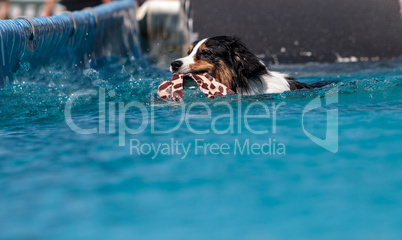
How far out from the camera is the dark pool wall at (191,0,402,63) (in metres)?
7.30

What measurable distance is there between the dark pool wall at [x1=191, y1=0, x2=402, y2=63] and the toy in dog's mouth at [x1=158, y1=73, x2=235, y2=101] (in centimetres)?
335

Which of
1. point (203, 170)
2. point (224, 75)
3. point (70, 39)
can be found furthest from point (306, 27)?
point (203, 170)

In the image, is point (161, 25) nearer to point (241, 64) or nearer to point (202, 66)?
point (241, 64)

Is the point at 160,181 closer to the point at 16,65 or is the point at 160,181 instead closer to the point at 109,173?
the point at 109,173

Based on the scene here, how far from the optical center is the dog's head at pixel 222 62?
12.8ft

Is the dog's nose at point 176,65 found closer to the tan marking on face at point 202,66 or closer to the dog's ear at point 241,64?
the tan marking on face at point 202,66

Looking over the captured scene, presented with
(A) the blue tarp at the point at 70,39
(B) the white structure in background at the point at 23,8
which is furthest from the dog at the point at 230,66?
(B) the white structure in background at the point at 23,8

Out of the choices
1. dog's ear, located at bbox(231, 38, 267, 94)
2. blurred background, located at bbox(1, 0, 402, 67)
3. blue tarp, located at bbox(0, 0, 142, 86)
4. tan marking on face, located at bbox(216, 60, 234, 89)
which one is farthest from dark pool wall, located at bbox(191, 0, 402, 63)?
tan marking on face, located at bbox(216, 60, 234, 89)

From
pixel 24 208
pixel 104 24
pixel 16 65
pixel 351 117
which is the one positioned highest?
pixel 104 24

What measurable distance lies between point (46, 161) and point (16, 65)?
1.93m

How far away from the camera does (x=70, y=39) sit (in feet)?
17.9

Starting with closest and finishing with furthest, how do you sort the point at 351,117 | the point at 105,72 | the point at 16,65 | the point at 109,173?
the point at 109,173 < the point at 351,117 < the point at 16,65 < the point at 105,72

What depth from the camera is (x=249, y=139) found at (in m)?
2.79

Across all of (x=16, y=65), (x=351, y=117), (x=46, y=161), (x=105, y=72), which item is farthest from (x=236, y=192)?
(x=105, y=72)
